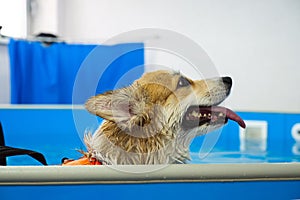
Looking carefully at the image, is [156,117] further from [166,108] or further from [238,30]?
[238,30]

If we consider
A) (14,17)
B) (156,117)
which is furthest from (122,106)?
(14,17)

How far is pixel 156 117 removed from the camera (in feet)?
2.52

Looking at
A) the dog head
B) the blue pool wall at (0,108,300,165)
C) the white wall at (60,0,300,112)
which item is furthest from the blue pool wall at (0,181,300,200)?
the white wall at (60,0,300,112)

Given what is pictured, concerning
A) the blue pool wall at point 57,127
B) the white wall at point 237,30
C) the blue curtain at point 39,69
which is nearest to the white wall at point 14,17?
the blue curtain at point 39,69

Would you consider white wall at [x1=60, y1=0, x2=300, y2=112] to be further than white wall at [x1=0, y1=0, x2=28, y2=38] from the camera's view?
Yes

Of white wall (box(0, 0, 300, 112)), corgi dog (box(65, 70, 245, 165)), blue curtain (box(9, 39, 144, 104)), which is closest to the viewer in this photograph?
corgi dog (box(65, 70, 245, 165))

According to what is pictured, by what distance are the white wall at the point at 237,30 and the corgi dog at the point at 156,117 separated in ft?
8.59

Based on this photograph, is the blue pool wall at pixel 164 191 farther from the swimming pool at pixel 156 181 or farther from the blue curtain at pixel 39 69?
the blue curtain at pixel 39 69

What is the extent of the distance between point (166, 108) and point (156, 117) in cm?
3

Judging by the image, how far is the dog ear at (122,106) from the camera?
70cm

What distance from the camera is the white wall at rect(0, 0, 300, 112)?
11.0 feet

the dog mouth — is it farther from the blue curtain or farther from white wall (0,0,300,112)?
white wall (0,0,300,112)

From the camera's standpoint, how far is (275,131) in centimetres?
231

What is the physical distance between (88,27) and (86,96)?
8.77ft
